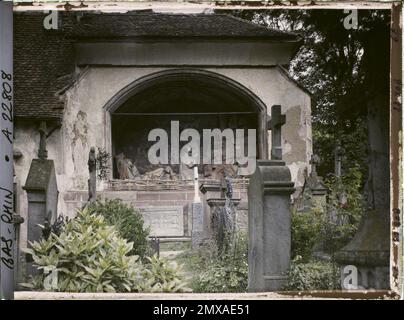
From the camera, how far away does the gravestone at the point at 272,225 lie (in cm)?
446

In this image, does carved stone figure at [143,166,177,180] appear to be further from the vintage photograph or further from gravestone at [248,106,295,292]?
gravestone at [248,106,295,292]

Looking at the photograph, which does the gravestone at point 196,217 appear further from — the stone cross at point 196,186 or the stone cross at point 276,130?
the stone cross at point 276,130

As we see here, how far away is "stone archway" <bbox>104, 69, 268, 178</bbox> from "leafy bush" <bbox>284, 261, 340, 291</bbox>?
2.86 feet

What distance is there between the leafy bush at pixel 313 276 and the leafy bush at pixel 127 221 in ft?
3.56

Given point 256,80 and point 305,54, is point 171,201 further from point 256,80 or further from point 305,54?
point 305,54

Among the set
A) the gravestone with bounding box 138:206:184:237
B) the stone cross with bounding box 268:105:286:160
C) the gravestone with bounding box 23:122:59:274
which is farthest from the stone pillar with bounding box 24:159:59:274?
the stone cross with bounding box 268:105:286:160

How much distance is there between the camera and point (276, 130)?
4570 millimetres

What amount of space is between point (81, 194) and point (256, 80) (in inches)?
63.1

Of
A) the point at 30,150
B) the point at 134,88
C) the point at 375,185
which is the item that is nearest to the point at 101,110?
the point at 134,88

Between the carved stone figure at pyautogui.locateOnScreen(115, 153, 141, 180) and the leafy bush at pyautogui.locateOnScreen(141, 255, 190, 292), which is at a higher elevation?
the carved stone figure at pyautogui.locateOnScreen(115, 153, 141, 180)

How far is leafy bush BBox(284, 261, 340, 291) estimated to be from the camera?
4.45 meters

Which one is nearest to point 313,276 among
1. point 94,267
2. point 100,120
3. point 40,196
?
point 94,267

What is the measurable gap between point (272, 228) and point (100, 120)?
1.54m

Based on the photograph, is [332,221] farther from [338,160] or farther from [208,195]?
[208,195]
